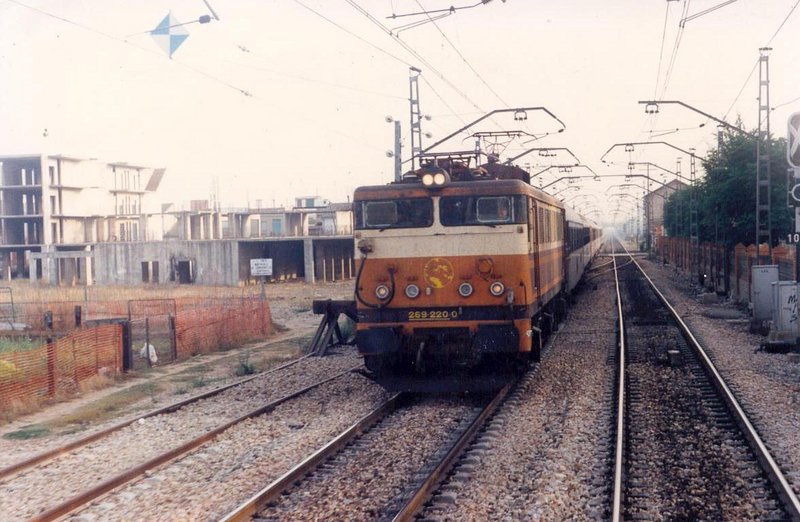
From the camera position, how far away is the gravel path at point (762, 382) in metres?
10.0

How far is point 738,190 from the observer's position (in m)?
30.3

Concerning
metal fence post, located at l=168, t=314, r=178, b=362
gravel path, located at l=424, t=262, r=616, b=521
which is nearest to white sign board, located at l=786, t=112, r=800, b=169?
gravel path, located at l=424, t=262, r=616, b=521

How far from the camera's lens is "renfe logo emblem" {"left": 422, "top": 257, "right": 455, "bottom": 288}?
12758mm

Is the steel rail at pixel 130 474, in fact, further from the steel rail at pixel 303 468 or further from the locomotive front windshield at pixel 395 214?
the locomotive front windshield at pixel 395 214

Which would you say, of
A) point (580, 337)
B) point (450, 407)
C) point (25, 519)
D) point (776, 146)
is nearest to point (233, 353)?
point (580, 337)

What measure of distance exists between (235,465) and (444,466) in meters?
2.45

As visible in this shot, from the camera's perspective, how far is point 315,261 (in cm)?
6606

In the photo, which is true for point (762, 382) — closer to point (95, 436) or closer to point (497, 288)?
point (497, 288)

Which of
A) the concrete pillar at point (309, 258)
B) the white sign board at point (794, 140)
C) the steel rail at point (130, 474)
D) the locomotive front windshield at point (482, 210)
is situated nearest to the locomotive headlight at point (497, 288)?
the locomotive front windshield at point (482, 210)

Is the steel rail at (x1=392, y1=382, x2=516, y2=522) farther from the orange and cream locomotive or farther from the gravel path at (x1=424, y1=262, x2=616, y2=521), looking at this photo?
the orange and cream locomotive

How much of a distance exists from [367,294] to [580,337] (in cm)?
956

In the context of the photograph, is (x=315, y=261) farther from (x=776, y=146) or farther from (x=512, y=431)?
(x=512, y=431)

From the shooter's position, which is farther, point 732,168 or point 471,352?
point 732,168

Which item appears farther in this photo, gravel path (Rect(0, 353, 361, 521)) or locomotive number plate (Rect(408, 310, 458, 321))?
locomotive number plate (Rect(408, 310, 458, 321))
